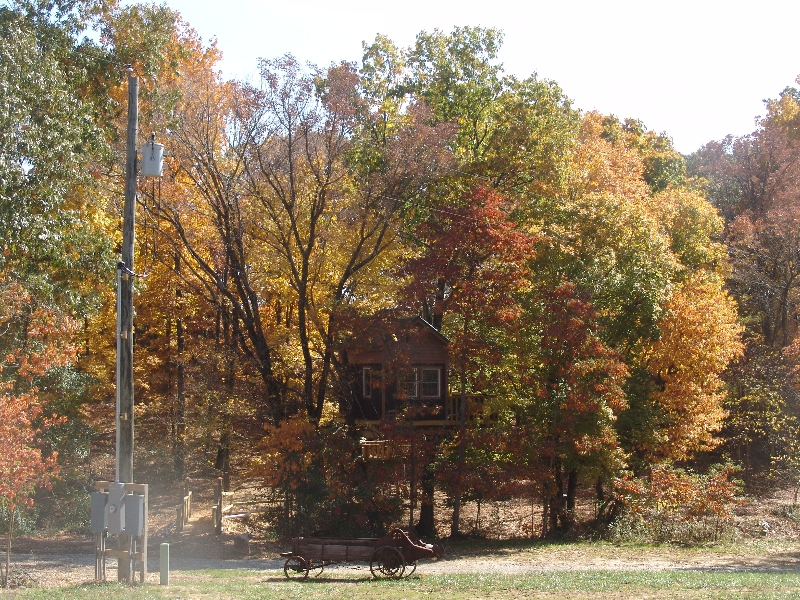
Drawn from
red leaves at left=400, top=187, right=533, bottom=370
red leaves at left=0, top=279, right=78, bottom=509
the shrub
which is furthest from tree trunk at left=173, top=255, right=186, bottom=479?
the shrub

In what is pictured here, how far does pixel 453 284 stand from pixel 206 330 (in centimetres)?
1591

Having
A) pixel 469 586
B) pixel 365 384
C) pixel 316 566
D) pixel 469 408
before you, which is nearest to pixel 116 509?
pixel 316 566

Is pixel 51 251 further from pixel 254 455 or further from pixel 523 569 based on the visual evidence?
pixel 254 455

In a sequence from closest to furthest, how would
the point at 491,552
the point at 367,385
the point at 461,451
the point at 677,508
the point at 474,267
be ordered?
the point at 491,552
the point at 474,267
the point at 461,451
the point at 677,508
the point at 367,385

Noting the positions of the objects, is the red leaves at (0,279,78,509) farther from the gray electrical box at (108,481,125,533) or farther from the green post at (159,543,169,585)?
the green post at (159,543,169,585)

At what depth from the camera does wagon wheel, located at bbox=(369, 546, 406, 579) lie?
666 inches

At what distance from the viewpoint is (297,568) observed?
17.2 m

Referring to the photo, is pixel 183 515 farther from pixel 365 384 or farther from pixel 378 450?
pixel 365 384

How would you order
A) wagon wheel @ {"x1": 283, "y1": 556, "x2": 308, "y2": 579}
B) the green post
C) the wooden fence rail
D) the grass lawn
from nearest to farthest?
the grass lawn < the green post < wagon wheel @ {"x1": 283, "y1": 556, "x2": 308, "y2": 579} < the wooden fence rail

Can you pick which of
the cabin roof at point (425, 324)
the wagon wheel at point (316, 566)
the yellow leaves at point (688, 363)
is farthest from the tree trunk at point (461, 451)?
the yellow leaves at point (688, 363)

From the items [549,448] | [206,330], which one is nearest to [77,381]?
[206,330]

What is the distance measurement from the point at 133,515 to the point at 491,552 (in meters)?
12.2

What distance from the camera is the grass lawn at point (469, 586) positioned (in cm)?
1280

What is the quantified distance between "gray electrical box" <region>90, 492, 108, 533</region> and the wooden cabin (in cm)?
1123
